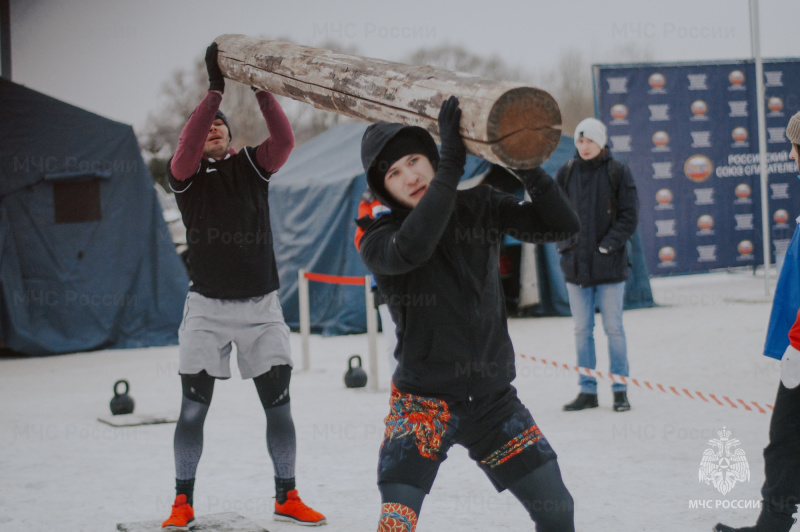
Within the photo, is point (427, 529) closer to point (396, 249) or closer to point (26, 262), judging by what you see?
point (396, 249)

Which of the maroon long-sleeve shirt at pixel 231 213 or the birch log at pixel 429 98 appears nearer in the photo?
the birch log at pixel 429 98

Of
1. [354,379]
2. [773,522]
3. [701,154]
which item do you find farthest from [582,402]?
[701,154]

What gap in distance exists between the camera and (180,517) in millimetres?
3928

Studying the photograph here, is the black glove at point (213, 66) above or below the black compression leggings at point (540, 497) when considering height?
above

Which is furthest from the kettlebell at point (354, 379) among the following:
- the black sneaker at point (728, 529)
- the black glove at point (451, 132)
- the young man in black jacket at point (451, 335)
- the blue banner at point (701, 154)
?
the blue banner at point (701, 154)

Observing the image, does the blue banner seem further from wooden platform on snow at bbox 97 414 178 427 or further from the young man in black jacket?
the young man in black jacket

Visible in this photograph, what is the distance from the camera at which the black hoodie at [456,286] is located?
2586 millimetres

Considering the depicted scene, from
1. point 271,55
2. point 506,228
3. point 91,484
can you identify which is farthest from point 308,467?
point 506,228

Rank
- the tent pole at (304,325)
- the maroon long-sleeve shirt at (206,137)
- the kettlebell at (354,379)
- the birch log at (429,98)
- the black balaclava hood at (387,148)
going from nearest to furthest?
the birch log at (429,98) < the black balaclava hood at (387,148) < the maroon long-sleeve shirt at (206,137) < the kettlebell at (354,379) < the tent pole at (304,325)

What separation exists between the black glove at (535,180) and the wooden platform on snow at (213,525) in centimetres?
216

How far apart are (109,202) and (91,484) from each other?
23.4 ft

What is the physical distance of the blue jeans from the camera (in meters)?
6.39

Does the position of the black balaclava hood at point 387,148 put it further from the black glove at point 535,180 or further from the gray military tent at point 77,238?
the gray military tent at point 77,238

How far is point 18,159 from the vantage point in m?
11.1
